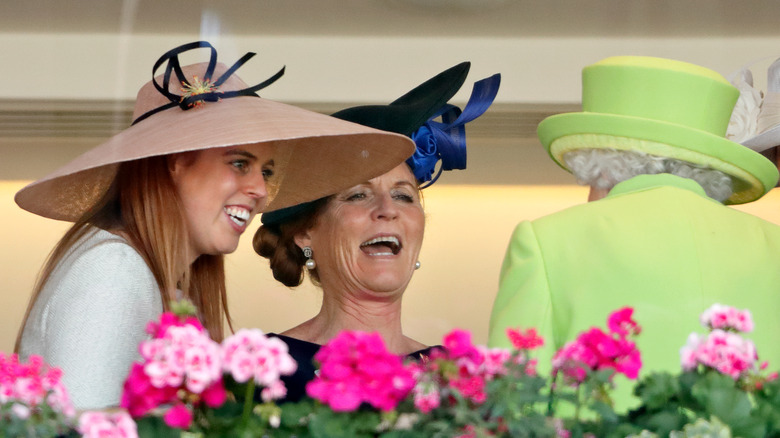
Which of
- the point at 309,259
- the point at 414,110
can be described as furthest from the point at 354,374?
the point at 309,259

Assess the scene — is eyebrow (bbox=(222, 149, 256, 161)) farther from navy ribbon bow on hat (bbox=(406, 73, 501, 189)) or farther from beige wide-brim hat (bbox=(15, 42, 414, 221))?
navy ribbon bow on hat (bbox=(406, 73, 501, 189))

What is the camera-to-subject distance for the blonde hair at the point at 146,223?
1.53 m

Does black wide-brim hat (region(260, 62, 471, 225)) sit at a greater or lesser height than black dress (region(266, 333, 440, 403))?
greater

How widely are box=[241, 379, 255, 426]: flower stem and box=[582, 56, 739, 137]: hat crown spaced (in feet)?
3.10

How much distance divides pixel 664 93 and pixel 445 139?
2.35 ft

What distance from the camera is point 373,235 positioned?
2.23 meters

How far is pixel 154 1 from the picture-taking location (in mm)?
3412

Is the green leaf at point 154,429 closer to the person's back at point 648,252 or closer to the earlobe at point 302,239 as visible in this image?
the person's back at point 648,252

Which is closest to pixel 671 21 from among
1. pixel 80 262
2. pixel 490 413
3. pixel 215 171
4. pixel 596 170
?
pixel 596 170

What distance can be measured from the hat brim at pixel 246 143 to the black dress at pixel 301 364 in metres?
0.30

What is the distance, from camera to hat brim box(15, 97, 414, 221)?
156cm

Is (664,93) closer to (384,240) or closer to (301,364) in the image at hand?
(384,240)

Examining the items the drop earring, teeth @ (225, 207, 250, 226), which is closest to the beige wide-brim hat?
teeth @ (225, 207, 250, 226)

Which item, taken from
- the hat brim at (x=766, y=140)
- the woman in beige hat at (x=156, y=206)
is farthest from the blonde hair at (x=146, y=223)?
the hat brim at (x=766, y=140)
